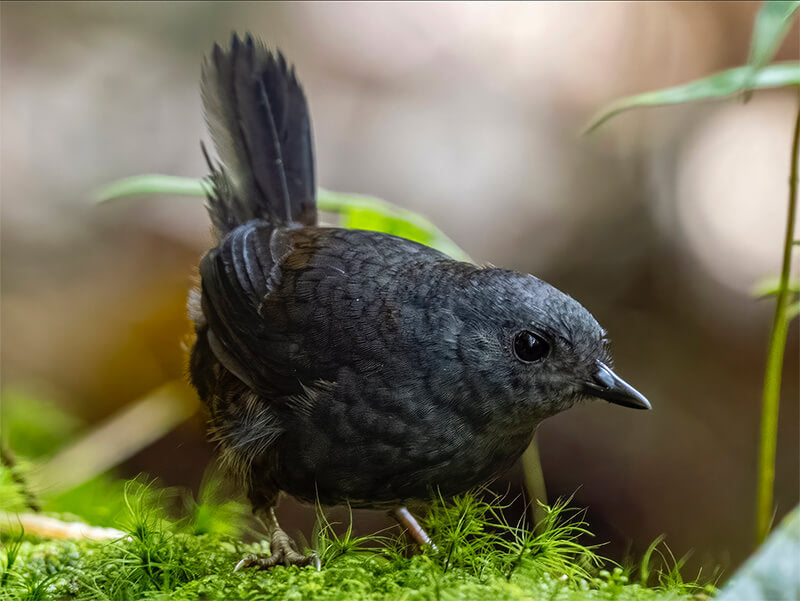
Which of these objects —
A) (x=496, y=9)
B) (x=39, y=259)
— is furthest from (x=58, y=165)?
(x=496, y=9)

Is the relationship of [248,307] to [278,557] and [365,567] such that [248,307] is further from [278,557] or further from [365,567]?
[365,567]

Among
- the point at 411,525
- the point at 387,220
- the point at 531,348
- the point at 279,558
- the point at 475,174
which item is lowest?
the point at 279,558

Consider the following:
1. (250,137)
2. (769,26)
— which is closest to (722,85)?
(769,26)

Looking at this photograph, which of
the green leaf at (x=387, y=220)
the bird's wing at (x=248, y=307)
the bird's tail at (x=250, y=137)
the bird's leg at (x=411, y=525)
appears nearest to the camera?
the bird's leg at (x=411, y=525)

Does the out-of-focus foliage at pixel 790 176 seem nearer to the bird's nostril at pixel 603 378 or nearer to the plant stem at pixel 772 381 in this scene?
the plant stem at pixel 772 381

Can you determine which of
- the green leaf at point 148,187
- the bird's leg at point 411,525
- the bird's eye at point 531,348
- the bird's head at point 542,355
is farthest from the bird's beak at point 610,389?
the green leaf at point 148,187

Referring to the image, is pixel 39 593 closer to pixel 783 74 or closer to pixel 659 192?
pixel 783 74
